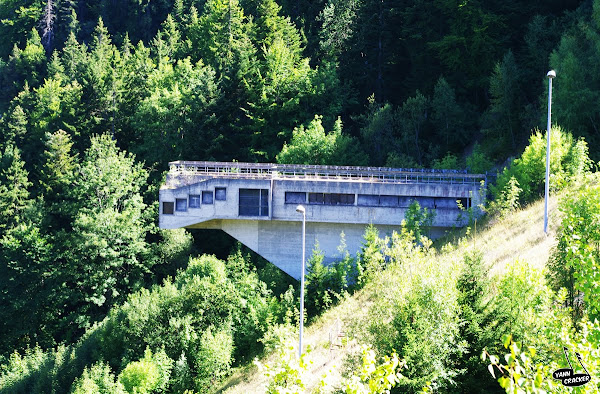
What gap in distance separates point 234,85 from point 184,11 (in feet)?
138

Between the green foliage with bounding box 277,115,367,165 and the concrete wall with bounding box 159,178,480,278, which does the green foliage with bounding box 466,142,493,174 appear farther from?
the green foliage with bounding box 277,115,367,165

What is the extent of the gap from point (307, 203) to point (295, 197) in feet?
2.75

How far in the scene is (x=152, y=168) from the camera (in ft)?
220

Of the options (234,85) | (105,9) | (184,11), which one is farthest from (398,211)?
(105,9)

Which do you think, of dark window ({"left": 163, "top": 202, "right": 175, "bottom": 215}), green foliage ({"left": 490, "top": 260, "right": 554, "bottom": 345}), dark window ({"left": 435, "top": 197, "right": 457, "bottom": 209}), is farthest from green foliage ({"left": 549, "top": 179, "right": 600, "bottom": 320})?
dark window ({"left": 163, "top": 202, "right": 175, "bottom": 215})

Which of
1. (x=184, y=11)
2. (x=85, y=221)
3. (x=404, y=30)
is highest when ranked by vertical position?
(x=184, y=11)

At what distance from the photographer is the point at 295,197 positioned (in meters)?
47.6

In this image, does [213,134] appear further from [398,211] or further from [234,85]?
Answer: [398,211]

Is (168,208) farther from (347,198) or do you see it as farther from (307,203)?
(347,198)

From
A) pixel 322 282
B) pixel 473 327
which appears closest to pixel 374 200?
pixel 322 282

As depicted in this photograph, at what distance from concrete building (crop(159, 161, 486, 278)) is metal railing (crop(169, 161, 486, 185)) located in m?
0.07

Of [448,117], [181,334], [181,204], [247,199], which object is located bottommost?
[181,334]

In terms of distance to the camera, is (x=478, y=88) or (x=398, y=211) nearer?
(x=398, y=211)

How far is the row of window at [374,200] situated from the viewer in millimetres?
46531
